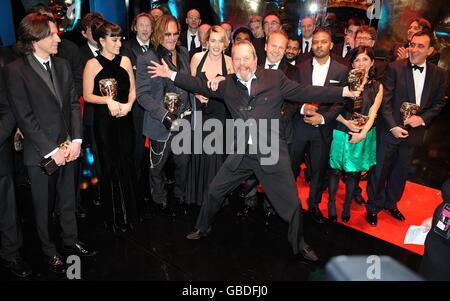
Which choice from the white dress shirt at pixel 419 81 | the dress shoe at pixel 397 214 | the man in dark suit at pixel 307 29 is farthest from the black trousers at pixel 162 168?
the man in dark suit at pixel 307 29

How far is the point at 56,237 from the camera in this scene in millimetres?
3740

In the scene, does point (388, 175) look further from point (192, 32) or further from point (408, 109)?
point (192, 32)

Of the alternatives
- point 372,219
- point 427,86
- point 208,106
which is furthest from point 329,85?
point 372,219

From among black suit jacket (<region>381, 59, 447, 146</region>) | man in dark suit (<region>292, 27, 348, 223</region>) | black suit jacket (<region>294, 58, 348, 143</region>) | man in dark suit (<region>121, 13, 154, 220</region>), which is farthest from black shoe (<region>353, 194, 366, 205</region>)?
man in dark suit (<region>121, 13, 154, 220</region>)

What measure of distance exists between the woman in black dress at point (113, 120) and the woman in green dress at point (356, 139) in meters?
2.22

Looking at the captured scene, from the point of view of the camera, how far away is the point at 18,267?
10.3 feet

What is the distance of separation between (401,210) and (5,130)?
4.40m

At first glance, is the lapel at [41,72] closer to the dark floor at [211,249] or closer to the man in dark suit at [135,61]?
the man in dark suit at [135,61]

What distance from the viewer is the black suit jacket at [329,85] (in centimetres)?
389

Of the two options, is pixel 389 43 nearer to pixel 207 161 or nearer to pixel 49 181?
pixel 207 161

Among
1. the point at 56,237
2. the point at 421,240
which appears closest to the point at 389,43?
the point at 421,240

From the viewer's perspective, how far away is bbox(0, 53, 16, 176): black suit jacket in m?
2.90

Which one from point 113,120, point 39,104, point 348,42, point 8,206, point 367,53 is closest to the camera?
point 39,104
